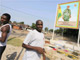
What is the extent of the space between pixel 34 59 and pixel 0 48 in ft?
3.03

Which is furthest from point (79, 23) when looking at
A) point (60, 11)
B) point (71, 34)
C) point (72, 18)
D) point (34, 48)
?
point (71, 34)

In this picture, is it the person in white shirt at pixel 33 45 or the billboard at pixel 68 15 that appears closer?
the person in white shirt at pixel 33 45

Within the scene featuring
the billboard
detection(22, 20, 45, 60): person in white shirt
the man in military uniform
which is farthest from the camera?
the man in military uniform

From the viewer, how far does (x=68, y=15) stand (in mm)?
11258

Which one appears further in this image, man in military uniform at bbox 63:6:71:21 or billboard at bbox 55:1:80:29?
man in military uniform at bbox 63:6:71:21

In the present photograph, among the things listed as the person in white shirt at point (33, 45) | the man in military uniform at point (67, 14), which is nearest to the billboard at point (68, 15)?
the man in military uniform at point (67, 14)

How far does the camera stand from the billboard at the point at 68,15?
10391 millimetres

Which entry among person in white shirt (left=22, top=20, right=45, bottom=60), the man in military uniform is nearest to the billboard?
the man in military uniform

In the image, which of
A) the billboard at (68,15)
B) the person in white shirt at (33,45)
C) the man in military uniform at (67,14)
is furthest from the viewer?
the man in military uniform at (67,14)

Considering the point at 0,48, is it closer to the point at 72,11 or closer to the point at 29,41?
the point at 29,41

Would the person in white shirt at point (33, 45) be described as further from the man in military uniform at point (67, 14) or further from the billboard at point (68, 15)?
the man in military uniform at point (67, 14)

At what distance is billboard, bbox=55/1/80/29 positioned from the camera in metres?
10.4

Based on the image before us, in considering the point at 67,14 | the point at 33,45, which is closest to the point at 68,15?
the point at 67,14

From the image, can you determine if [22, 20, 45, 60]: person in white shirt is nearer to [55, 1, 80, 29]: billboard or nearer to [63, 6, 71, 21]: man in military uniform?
[55, 1, 80, 29]: billboard
